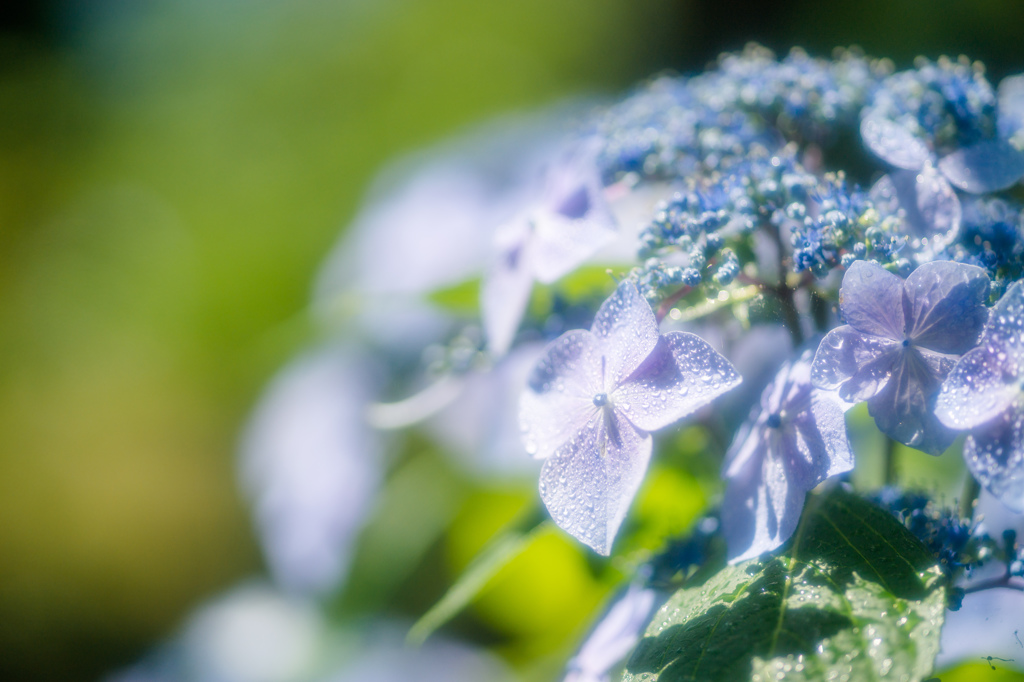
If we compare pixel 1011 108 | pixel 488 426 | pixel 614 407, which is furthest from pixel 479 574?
pixel 1011 108

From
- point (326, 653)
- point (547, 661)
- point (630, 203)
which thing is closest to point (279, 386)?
point (326, 653)


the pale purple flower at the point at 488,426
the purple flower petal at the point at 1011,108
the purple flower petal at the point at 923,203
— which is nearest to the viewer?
the purple flower petal at the point at 923,203

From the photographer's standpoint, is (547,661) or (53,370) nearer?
(547,661)

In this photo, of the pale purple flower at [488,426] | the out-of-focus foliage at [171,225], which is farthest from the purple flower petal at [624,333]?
the out-of-focus foliage at [171,225]

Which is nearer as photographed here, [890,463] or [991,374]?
[991,374]

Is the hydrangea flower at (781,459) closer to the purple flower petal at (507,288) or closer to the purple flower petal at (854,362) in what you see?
the purple flower petal at (854,362)

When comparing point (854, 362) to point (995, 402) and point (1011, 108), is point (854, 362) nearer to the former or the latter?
point (995, 402)

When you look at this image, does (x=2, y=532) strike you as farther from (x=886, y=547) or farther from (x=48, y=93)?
(x=886, y=547)

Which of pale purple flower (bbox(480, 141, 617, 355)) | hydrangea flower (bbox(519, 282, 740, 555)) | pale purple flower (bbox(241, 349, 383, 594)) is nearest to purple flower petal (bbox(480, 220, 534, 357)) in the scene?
pale purple flower (bbox(480, 141, 617, 355))
